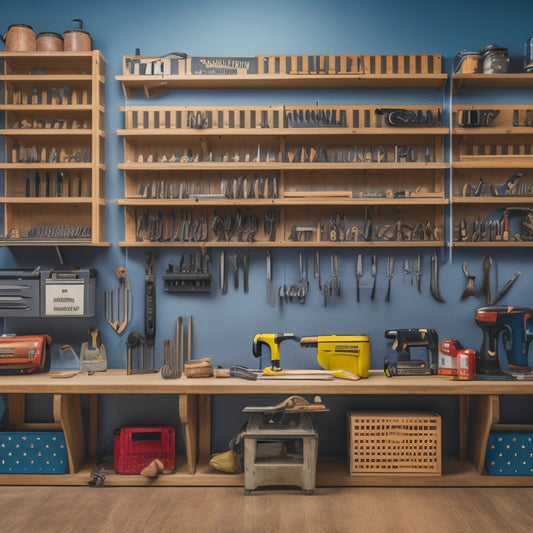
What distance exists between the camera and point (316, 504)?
3402 millimetres

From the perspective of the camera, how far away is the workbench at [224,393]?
361 cm

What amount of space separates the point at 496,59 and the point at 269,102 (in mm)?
1545

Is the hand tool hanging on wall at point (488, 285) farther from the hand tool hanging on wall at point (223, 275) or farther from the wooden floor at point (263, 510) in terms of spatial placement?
the hand tool hanging on wall at point (223, 275)

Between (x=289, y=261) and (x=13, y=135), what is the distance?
210 centimetres

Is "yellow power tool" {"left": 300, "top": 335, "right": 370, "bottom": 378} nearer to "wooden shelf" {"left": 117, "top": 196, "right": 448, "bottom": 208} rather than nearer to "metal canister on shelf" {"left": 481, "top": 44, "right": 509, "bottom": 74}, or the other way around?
"wooden shelf" {"left": 117, "top": 196, "right": 448, "bottom": 208}

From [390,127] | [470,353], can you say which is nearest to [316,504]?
[470,353]

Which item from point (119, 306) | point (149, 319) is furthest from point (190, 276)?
point (119, 306)

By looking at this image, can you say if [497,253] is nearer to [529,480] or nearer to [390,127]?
[390,127]

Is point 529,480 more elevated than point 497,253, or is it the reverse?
point 497,253

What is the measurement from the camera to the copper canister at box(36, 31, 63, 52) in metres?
4.06

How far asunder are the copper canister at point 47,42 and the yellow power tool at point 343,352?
260 centimetres

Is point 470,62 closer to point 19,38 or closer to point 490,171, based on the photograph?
point 490,171

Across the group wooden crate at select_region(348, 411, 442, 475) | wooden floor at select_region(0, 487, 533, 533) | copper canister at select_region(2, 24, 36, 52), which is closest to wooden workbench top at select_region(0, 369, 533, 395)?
wooden crate at select_region(348, 411, 442, 475)

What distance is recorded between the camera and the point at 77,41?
4.07 m
